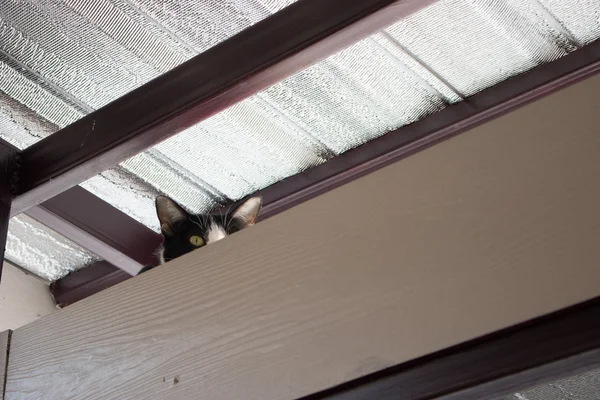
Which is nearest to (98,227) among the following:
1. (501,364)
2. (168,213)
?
(168,213)

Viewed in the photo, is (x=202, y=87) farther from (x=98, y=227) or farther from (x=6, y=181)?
(x=98, y=227)

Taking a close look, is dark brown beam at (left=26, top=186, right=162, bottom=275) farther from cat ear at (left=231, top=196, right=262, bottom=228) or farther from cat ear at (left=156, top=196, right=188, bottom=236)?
cat ear at (left=231, top=196, right=262, bottom=228)

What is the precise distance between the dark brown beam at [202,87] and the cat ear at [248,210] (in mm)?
599

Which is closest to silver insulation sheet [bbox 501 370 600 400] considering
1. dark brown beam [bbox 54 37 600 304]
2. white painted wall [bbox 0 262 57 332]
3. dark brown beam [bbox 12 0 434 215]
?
dark brown beam [bbox 12 0 434 215]

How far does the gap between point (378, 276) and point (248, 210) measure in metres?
1.29

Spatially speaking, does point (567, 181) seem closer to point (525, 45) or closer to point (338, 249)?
point (338, 249)

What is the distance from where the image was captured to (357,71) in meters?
1.79

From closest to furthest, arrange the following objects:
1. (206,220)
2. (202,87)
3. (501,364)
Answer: (501,364), (202,87), (206,220)

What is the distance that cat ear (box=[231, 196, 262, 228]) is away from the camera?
2.03 metres

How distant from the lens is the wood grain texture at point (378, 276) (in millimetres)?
692

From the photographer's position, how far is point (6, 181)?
156 cm

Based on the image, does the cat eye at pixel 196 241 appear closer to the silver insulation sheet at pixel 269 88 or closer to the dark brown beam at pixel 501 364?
the silver insulation sheet at pixel 269 88

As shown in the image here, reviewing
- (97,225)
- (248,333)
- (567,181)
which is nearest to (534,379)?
(567,181)

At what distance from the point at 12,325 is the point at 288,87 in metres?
1.24
